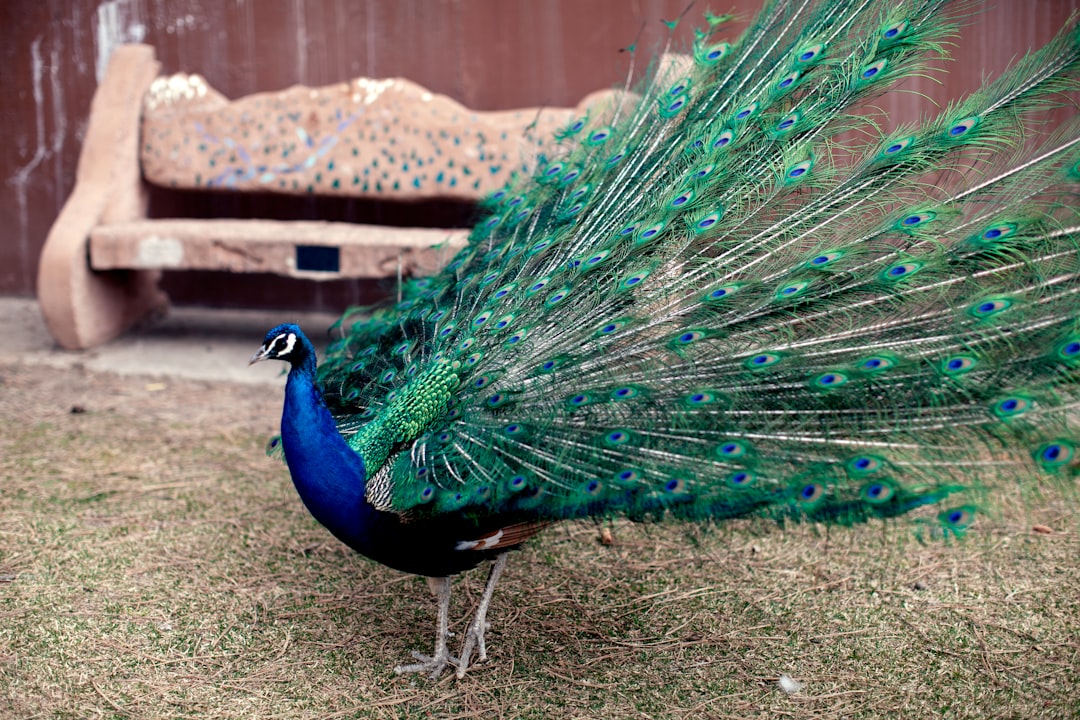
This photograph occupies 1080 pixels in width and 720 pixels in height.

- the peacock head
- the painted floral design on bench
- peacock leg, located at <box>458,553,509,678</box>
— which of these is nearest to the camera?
the peacock head

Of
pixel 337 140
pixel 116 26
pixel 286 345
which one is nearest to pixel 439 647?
pixel 286 345

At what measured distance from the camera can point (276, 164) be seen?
566 cm

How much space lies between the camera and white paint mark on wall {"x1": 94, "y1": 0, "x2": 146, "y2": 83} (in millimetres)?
6266

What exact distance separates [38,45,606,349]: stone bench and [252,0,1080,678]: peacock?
265 centimetres

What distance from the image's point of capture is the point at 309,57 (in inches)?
238

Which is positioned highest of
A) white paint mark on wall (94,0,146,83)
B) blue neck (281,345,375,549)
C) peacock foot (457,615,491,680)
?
white paint mark on wall (94,0,146,83)

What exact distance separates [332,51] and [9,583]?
404cm

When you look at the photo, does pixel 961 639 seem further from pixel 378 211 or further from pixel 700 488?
pixel 378 211

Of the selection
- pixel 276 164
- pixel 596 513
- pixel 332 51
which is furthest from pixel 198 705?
pixel 332 51

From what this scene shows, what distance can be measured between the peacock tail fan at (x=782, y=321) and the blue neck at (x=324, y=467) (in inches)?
2.1

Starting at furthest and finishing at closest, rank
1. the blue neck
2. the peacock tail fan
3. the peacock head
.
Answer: the peacock head < the blue neck < the peacock tail fan

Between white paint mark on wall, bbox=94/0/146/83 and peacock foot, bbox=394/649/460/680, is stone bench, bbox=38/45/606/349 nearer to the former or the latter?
white paint mark on wall, bbox=94/0/146/83

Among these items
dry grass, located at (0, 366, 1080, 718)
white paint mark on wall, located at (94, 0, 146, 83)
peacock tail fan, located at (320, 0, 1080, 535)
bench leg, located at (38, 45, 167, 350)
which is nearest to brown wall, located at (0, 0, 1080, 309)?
white paint mark on wall, located at (94, 0, 146, 83)

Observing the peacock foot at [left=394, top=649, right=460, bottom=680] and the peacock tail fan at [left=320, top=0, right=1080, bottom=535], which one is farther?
the peacock foot at [left=394, top=649, right=460, bottom=680]
